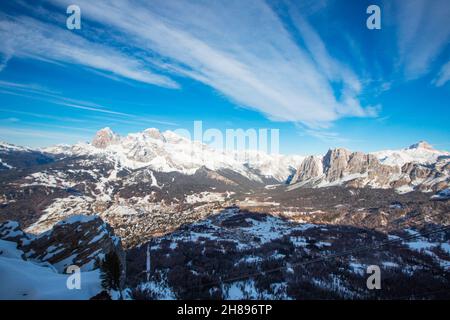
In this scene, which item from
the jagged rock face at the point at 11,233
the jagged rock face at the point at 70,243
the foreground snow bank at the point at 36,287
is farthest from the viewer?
the jagged rock face at the point at 11,233

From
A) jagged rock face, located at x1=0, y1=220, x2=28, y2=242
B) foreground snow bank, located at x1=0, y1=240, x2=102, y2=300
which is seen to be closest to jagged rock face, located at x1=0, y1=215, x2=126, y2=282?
jagged rock face, located at x1=0, y1=220, x2=28, y2=242

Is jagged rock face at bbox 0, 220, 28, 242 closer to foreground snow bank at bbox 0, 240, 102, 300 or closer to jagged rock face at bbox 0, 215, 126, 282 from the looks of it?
jagged rock face at bbox 0, 215, 126, 282

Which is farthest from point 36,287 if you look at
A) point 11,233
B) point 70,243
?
point 11,233

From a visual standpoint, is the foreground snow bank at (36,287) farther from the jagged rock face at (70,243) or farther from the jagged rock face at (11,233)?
the jagged rock face at (11,233)

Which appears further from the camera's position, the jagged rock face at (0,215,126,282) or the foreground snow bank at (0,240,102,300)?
the jagged rock face at (0,215,126,282)

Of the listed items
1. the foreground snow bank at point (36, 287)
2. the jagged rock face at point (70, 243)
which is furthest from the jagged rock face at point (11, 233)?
the foreground snow bank at point (36, 287)
